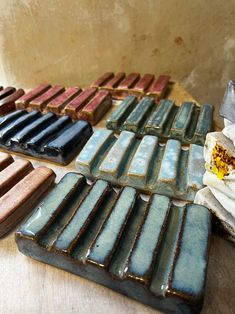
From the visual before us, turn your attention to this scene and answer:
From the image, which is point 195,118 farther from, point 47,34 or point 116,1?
point 47,34

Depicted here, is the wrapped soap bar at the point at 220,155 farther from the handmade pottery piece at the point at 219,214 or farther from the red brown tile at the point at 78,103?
the red brown tile at the point at 78,103

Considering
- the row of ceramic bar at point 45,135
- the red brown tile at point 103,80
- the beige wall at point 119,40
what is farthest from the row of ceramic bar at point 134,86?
the row of ceramic bar at point 45,135

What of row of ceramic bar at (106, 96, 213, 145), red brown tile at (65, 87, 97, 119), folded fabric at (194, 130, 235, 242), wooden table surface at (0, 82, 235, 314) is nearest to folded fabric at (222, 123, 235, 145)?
folded fabric at (194, 130, 235, 242)

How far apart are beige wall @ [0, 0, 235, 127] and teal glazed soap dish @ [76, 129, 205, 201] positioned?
137cm

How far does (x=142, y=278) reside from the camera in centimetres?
89

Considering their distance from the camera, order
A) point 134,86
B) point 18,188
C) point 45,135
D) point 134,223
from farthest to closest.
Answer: point 134,86
point 45,135
point 18,188
point 134,223

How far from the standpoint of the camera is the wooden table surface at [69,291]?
962mm

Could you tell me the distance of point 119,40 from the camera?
8.66ft

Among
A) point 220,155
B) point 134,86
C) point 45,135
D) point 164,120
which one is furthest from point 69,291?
point 134,86

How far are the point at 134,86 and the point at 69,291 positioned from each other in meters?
1.78

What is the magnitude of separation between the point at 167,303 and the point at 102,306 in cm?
23

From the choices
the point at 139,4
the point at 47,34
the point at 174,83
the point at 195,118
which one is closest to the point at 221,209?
the point at 195,118

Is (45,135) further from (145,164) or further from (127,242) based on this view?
(127,242)

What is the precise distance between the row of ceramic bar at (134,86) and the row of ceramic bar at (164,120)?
20 cm
